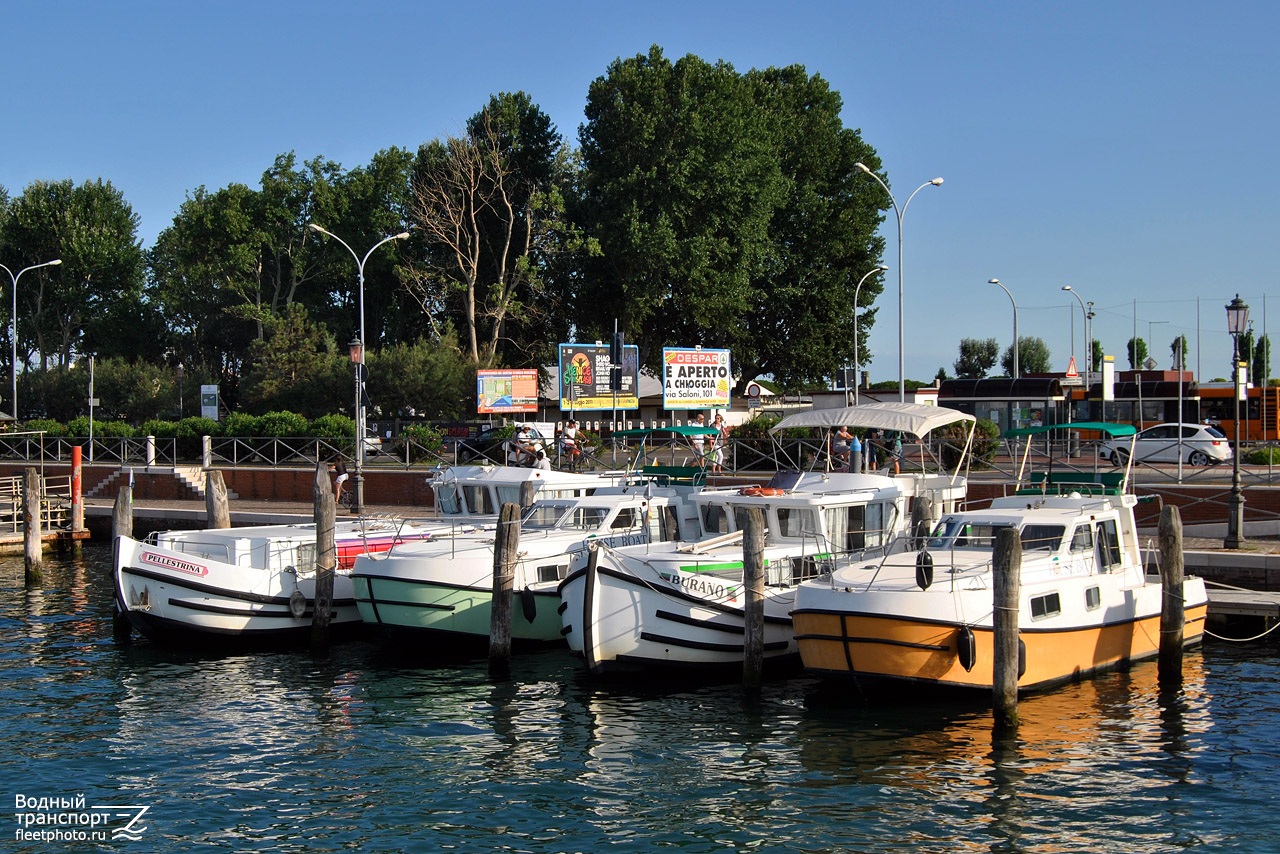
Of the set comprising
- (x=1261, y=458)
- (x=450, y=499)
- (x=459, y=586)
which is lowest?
(x=459, y=586)

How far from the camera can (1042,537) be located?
60.2 feet

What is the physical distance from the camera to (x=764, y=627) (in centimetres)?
1873

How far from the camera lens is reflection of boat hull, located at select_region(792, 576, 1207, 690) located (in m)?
16.1

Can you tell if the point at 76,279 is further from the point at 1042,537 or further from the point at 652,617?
the point at 1042,537

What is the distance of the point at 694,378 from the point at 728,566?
2758cm

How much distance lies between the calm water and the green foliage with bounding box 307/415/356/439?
21328mm

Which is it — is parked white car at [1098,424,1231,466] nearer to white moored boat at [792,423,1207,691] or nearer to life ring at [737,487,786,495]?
white moored boat at [792,423,1207,691]

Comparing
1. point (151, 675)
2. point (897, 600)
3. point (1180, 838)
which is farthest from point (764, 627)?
point (151, 675)

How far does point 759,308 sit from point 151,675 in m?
46.2

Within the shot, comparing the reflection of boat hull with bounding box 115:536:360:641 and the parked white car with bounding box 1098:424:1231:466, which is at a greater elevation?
the parked white car with bounding box 1098:424:1231:466

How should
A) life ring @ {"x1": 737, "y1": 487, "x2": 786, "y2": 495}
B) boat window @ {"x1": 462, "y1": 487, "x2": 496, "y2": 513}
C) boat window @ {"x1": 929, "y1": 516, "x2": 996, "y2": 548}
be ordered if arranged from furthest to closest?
boat window @ {"x1": 462, "y1": 487, "x2": 496, "y2": 513} → life ring @ {"x1": 737, "y1": 487, "x2": 786, "y2": 495} → boat window @ {"x1": 929, "y1": 516, "x2": 996, "y2": 548}

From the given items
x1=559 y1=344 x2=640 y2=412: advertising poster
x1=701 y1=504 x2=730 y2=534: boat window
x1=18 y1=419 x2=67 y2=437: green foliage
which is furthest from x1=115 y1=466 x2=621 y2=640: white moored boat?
x1=18 y1=419 x2=67 y2=437: green foliage

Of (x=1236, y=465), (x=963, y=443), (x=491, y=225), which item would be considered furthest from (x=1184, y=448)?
(x=491, y=225)

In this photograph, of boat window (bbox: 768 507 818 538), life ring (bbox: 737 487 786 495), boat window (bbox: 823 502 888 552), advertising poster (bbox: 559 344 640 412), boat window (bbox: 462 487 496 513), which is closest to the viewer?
boat window (bbox: 768 507 818 538)
